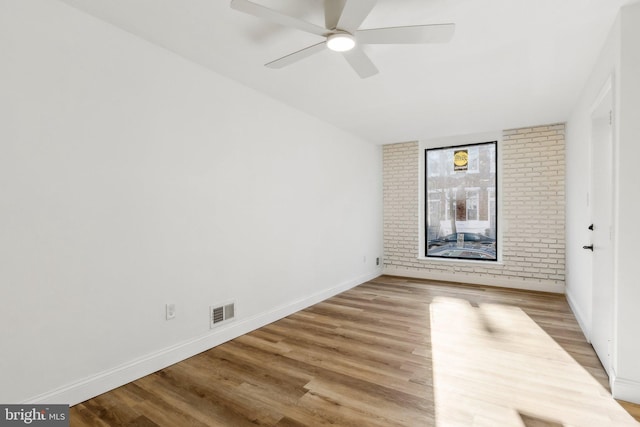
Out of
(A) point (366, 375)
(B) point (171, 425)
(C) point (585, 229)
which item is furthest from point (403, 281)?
(B) point (171, 425)

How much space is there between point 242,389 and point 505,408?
5.90 feet

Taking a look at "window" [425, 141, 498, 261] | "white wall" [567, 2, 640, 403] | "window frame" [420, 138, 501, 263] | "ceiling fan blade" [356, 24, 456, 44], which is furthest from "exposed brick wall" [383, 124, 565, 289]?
"ceiling fan blade" [356, 24, 456, 44]

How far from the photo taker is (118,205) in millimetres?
2432

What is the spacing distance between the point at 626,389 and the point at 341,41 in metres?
3.04

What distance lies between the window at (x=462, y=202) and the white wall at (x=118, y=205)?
11.9 ft

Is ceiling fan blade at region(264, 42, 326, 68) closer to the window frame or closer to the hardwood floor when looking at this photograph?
the hardwood floor

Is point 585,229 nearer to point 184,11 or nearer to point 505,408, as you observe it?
point 505,408

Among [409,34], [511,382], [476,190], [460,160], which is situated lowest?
[511,382]

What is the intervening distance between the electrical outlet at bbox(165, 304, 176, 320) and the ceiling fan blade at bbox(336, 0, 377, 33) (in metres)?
2.55

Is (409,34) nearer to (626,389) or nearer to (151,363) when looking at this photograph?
(626,389)

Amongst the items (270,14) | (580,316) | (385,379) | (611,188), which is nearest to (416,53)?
(270,14)

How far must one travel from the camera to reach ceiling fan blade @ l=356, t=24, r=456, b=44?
2.01 m

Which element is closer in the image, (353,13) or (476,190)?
(353,13)

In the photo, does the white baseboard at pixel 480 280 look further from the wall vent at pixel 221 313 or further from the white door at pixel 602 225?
the wall vent at pixel 221 313
